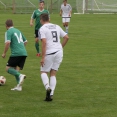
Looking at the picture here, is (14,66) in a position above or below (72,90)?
above

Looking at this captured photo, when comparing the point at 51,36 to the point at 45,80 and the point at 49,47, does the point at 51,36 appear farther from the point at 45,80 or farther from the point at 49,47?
the point at 45,80

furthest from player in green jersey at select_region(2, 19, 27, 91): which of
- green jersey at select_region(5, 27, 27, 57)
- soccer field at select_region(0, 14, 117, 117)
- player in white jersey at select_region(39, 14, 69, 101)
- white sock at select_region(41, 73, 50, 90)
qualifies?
player in white jersey at select_region(39, 14, 69, 101)

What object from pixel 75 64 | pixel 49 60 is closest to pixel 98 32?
pixel 75 64

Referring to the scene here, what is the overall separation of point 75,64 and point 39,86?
4086mm

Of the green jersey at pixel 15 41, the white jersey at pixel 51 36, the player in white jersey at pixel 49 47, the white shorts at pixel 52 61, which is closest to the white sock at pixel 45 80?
the player in white jersey at pixel 49 47

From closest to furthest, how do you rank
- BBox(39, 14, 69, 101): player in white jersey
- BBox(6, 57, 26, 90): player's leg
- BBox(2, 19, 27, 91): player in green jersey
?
BBox(39, 14, 69, 101): player in white jersey, BBox(2, 19, 27, 91): player in green jersey, BBox(6, 57, 26, 90): player's leg

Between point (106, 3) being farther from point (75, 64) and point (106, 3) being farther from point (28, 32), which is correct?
point (75, 64)

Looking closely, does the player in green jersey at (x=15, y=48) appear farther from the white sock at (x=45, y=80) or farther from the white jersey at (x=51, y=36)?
the white jersey at (x=51, y=36)

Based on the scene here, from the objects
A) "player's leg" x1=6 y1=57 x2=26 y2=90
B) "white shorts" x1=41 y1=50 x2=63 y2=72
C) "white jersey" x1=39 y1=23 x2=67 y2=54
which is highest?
"white jersey" x1=39 y1=23 x2=67 y2=54

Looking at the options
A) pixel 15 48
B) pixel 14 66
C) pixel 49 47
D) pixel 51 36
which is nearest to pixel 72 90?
pixel 14 66

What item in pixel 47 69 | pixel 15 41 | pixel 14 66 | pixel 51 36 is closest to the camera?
pixel 51 36

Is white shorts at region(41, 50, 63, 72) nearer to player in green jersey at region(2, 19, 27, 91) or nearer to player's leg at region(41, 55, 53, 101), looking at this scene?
player's leg at region(41, 55, 53, 101)

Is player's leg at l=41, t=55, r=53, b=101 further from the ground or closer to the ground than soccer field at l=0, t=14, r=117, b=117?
further from the ground

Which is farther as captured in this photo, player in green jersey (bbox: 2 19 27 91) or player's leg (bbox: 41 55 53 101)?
player in green jersey (bbox: 2 19 27 91)
